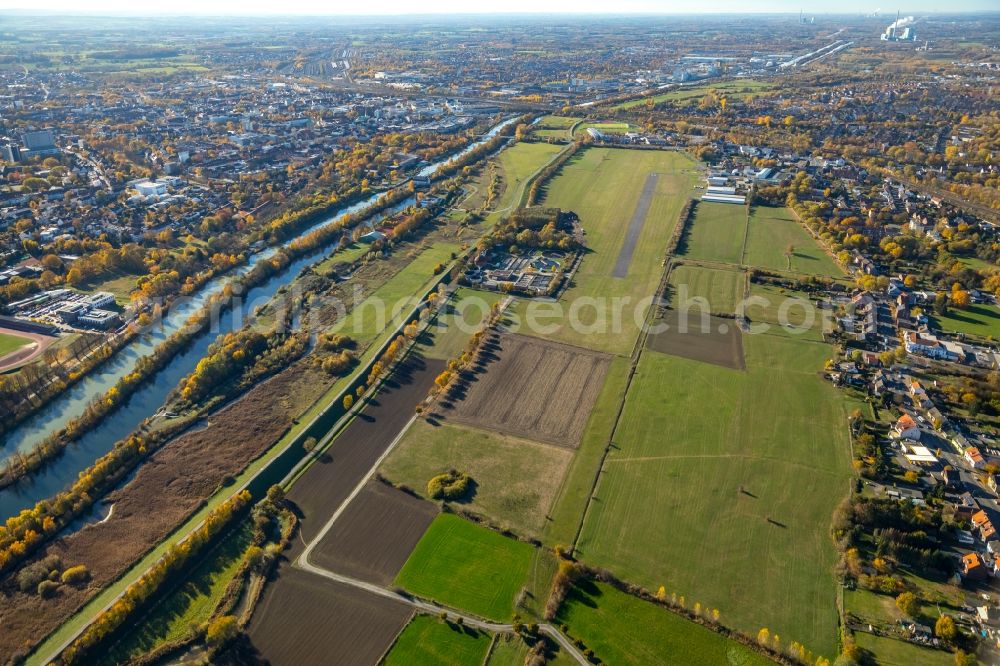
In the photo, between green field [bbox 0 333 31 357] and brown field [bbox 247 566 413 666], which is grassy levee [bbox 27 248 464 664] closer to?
brown field [bbox 247 566 413 666]

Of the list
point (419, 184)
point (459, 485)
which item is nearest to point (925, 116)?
point (419, 184)

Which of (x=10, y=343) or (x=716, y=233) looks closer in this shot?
(x=10, y=343)

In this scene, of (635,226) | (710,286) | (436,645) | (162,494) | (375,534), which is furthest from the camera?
(635,226)

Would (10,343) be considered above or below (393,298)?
below

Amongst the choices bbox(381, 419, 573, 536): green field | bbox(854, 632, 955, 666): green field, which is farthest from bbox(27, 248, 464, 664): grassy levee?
bbox(854, 632, 955, 666): green field

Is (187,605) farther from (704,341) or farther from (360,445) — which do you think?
(704,341)

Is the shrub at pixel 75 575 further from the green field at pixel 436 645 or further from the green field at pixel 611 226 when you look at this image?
the green field at pixel 611 226

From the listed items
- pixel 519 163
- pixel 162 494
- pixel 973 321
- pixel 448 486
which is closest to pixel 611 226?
pixel 519 163

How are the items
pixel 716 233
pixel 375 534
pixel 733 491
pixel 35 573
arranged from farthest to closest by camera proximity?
pixel 716 233 → pixel 733 491 → pixel 375 534 → pixel 35 573
